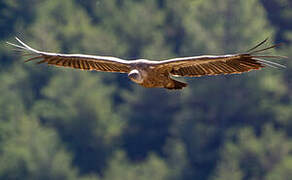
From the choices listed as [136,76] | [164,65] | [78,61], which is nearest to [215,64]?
[164,65]

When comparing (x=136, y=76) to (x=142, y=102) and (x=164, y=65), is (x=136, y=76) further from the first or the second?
(x=142, y=102)

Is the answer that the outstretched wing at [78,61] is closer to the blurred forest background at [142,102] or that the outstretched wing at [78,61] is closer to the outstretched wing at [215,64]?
the outstretched wing at [215,64]

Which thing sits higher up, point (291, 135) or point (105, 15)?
point (105, 15)

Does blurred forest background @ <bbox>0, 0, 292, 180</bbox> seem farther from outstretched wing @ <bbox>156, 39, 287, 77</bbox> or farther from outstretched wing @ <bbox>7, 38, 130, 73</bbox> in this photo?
outstretched wing @ <bbox>156, 39, 287, 77</bbox>

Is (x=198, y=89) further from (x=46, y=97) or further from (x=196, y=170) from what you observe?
(x=46, y=97)

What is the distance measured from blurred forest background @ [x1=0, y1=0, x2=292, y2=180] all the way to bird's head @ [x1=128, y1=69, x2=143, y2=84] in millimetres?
23840

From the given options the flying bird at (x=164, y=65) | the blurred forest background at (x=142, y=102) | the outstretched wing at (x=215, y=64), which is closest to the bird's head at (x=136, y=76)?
the flying bird at (x=164, y=65)

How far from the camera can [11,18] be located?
123 ft

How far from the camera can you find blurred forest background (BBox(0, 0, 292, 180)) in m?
32.0

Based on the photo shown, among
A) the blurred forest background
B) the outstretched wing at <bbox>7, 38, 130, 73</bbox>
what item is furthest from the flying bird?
the blurred forest background

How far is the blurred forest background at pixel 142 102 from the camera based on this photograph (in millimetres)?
31984

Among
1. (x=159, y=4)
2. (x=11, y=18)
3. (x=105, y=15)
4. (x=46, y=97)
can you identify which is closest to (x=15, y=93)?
(x=46, y=97)

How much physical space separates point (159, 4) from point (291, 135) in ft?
39.7

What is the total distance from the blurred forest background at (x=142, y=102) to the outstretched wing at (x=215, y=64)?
23.5 meters
